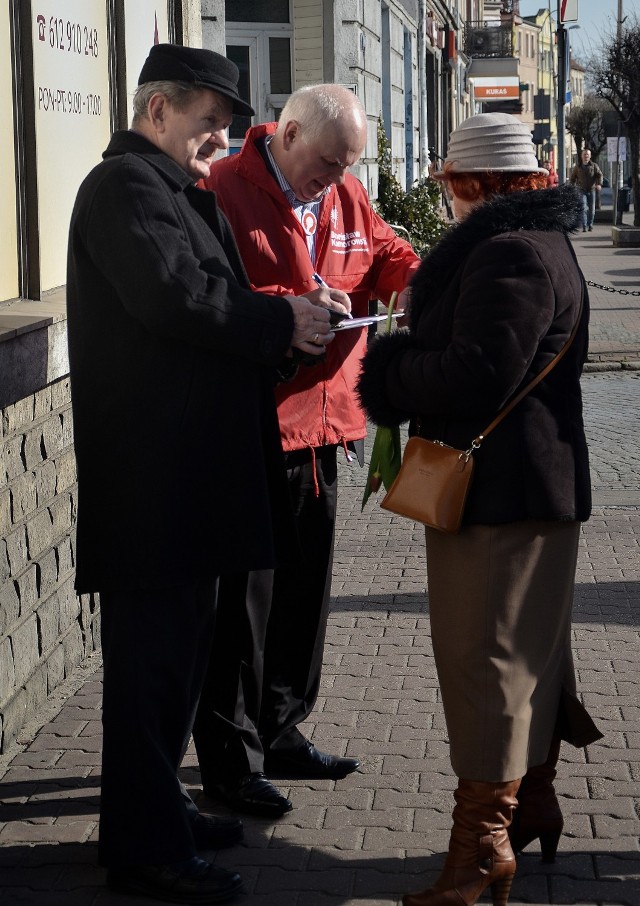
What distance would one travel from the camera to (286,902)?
3316 millimetres

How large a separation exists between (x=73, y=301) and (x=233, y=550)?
A: 700 mm

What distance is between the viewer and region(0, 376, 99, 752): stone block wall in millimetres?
4316

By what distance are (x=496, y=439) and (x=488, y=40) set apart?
49737 mm

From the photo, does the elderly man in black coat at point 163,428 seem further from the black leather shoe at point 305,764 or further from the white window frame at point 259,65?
the white window frame at point 259,65

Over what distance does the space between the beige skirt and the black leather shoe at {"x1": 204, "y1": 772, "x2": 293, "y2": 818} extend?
790 mm

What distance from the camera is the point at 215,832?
11.9 ft

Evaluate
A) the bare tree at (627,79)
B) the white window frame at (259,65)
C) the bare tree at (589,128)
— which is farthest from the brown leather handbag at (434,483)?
the bare tree at (589,128)

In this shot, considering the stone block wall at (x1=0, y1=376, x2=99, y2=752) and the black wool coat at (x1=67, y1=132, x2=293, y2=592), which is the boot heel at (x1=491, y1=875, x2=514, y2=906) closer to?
the black wool coat at (x1=67, y1=132, x2=293, y2=592)

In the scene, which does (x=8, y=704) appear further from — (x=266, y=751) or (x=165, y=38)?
(x=165, y=38)

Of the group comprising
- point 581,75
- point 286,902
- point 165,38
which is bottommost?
point 286,902

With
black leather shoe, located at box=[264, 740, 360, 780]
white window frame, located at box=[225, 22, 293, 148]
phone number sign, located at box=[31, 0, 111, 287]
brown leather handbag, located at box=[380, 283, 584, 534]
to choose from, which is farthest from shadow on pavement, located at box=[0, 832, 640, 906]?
white window frame, located at box=[225, 22, 293, 148]

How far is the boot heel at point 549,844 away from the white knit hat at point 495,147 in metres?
1.66

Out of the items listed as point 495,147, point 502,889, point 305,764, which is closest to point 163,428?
point 495,147

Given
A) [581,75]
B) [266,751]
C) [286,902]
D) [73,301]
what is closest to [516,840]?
[286,902]
